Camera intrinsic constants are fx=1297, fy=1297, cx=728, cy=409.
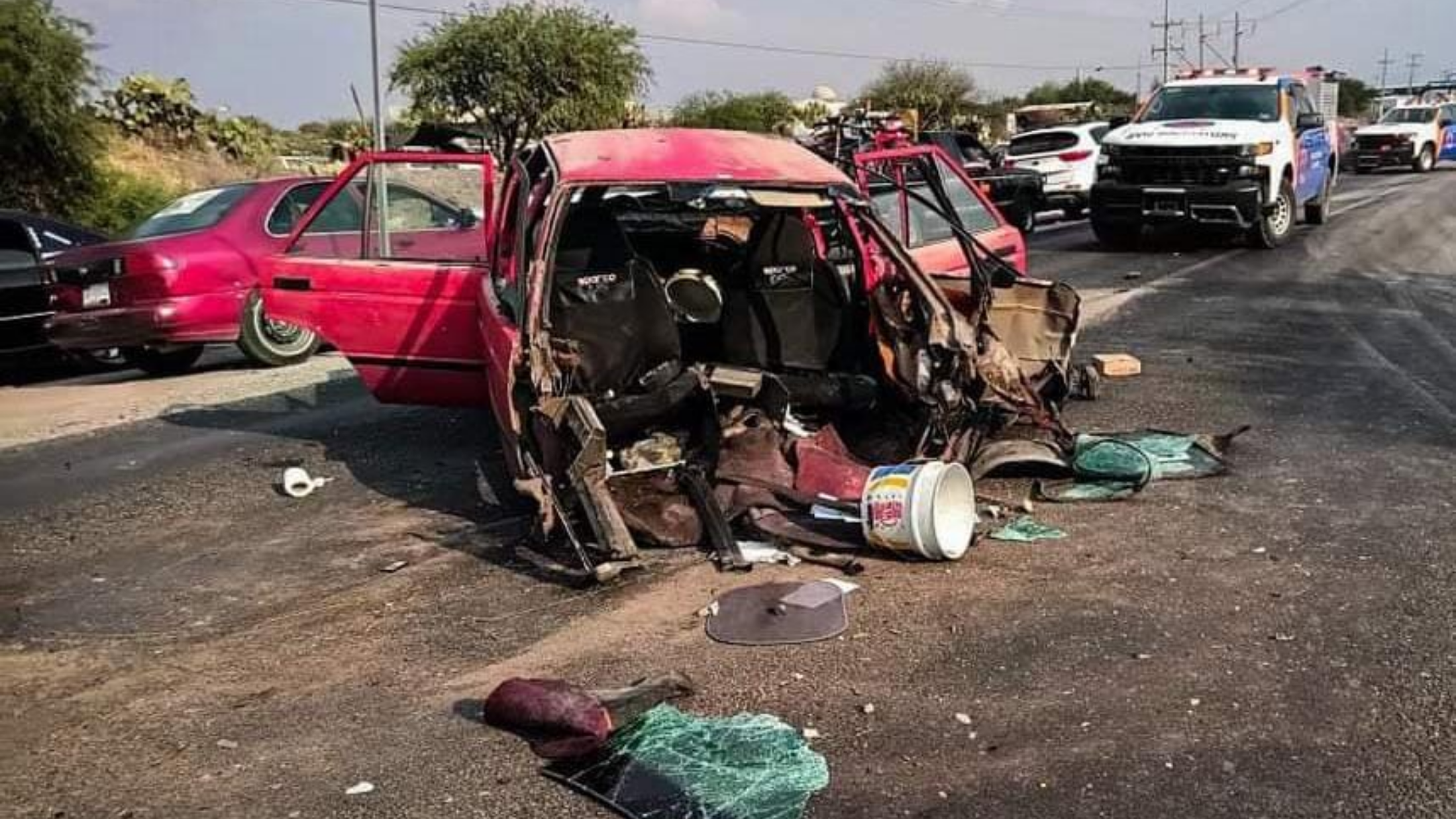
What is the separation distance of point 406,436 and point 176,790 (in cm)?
443

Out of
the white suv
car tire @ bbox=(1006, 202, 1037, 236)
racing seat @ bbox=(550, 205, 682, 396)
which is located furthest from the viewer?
the white suv

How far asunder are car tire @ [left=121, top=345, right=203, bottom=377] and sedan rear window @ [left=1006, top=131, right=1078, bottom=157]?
15.0 meters

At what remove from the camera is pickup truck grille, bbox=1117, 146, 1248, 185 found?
1564 cm

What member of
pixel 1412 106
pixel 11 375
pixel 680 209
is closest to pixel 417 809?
pixel 680 209

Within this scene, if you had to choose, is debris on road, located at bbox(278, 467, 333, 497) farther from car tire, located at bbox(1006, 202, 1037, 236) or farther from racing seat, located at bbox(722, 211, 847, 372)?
car tire, located at bbox(1006, 202, 1037, 236)

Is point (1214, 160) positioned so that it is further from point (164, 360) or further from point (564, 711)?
point (564, 711)

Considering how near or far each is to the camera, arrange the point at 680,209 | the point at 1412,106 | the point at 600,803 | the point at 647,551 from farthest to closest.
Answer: the point at 1412,106
the point at 680,209
the point at 647,551
the point at 600,803

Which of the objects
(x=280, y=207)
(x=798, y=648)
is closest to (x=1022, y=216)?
(x=280, y=207)

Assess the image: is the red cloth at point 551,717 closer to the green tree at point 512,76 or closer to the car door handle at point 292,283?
the car door handle at point 292,283

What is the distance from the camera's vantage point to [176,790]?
355 cm

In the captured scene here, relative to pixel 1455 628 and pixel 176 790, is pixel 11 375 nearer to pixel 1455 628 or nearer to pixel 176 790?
pixel 176 790

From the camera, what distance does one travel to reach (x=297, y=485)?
6746 millimetres

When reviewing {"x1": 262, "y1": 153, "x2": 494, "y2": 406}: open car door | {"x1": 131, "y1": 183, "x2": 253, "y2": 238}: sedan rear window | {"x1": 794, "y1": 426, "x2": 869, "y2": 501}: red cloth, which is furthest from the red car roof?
{"x1": 131, "y1": 183, "x2": 253, "y2": 238}: sedan rear window

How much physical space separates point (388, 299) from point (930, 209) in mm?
2943
